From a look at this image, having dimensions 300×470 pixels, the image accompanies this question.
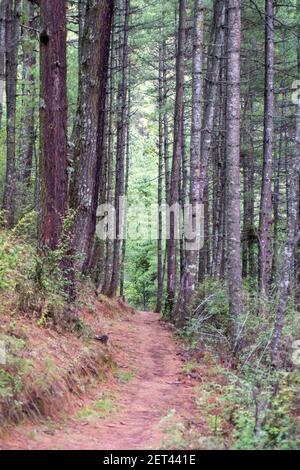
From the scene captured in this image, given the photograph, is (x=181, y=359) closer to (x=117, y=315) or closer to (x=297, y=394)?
(x=297, y=394)

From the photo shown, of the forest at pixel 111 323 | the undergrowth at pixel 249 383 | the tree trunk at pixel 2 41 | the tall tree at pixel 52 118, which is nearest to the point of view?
the undergrowth at pixel 249 383

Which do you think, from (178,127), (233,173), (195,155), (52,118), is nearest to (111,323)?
(195,155)

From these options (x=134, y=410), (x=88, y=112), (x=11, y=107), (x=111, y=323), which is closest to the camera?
(x=134, y=410)

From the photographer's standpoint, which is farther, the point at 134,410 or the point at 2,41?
the point at 2,41

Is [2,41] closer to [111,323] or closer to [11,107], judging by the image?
[11,107]

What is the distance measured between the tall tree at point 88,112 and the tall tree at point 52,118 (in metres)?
1.19

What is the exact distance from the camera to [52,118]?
9570 millimetres

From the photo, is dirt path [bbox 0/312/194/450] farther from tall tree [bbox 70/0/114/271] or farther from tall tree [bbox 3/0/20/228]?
tall tree [bbox 3/0/20/228]

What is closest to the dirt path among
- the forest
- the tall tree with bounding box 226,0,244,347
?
the forest

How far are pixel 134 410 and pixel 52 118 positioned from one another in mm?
5022

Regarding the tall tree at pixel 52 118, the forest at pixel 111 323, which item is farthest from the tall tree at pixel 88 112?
the tall tree at pixel 52 118

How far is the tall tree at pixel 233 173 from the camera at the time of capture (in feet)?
36.5

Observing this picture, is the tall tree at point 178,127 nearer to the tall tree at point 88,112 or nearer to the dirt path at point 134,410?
the dirt path at point 134,410

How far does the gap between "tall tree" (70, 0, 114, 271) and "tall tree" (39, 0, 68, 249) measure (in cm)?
119
